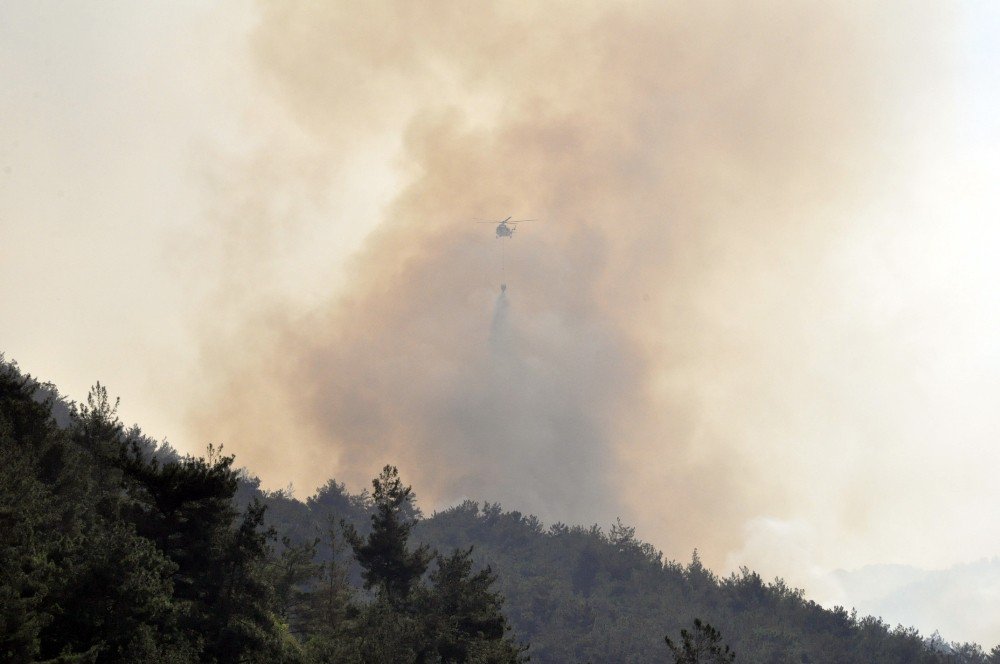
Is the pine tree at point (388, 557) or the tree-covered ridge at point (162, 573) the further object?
the pine tree at point (388, 557)

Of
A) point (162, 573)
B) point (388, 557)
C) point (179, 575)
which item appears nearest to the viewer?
point (162, 573)

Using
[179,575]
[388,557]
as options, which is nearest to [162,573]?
[179,575]

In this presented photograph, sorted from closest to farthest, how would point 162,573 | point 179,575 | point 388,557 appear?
point 162,573, point 179,575, point 388,557

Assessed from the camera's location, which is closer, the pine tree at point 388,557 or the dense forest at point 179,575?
the dense forest at point 179,575

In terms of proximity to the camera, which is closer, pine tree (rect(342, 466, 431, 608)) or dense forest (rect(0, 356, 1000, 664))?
dense forest (rect(0, 356, 1000, 664))

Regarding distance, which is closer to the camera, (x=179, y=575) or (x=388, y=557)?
(x=179, y=575)

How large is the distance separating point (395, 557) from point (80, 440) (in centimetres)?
2371

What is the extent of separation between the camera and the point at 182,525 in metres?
40.3

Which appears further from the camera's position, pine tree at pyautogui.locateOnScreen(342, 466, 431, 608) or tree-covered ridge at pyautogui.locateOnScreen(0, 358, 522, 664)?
pine tree at pyautogui.locateOnScreen(342, 466, 431, 608)

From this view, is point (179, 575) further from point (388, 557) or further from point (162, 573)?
point (388, 557)

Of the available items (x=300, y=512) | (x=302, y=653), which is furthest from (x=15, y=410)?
(x=300, y=512)

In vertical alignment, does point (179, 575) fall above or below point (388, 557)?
below

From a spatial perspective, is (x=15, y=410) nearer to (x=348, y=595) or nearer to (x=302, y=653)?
(x=302, y=653)

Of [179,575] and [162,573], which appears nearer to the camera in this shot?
[162,573]
